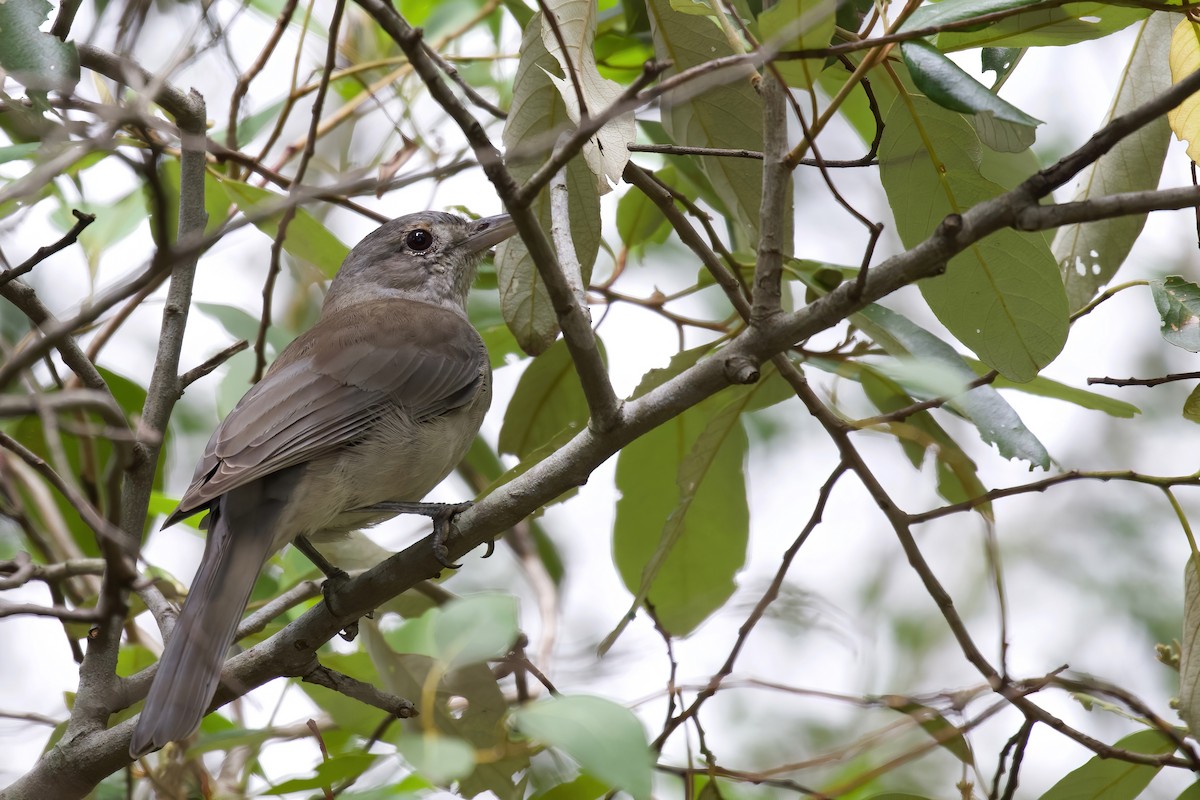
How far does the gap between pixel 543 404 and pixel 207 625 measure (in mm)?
1413

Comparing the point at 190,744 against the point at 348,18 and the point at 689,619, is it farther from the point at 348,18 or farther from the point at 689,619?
the point at 348,18

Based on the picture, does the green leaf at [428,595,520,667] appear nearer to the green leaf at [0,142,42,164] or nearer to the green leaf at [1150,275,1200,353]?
the green leaf at [1150,275,1200,353]

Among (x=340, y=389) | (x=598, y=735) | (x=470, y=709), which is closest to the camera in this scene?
(x=598, y=735)

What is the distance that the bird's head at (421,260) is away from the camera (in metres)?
5.09

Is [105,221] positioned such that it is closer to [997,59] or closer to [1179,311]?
[997,59]

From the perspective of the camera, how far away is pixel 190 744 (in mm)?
3014

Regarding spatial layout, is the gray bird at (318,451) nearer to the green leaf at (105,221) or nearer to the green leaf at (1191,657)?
the green leaf at (105,221)

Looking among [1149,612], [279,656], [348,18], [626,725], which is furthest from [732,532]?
[1149,612]

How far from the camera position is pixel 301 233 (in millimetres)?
3824

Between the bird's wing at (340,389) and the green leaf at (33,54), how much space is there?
4.14ft

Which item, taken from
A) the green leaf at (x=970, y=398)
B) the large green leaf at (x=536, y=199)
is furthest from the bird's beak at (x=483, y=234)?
the green leaf at (x=970, y=398)

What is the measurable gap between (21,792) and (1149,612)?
7.01 m

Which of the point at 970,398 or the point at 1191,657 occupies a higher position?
the point at 970,398

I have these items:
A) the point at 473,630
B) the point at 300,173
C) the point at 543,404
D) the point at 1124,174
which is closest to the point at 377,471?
the point at 543,404
